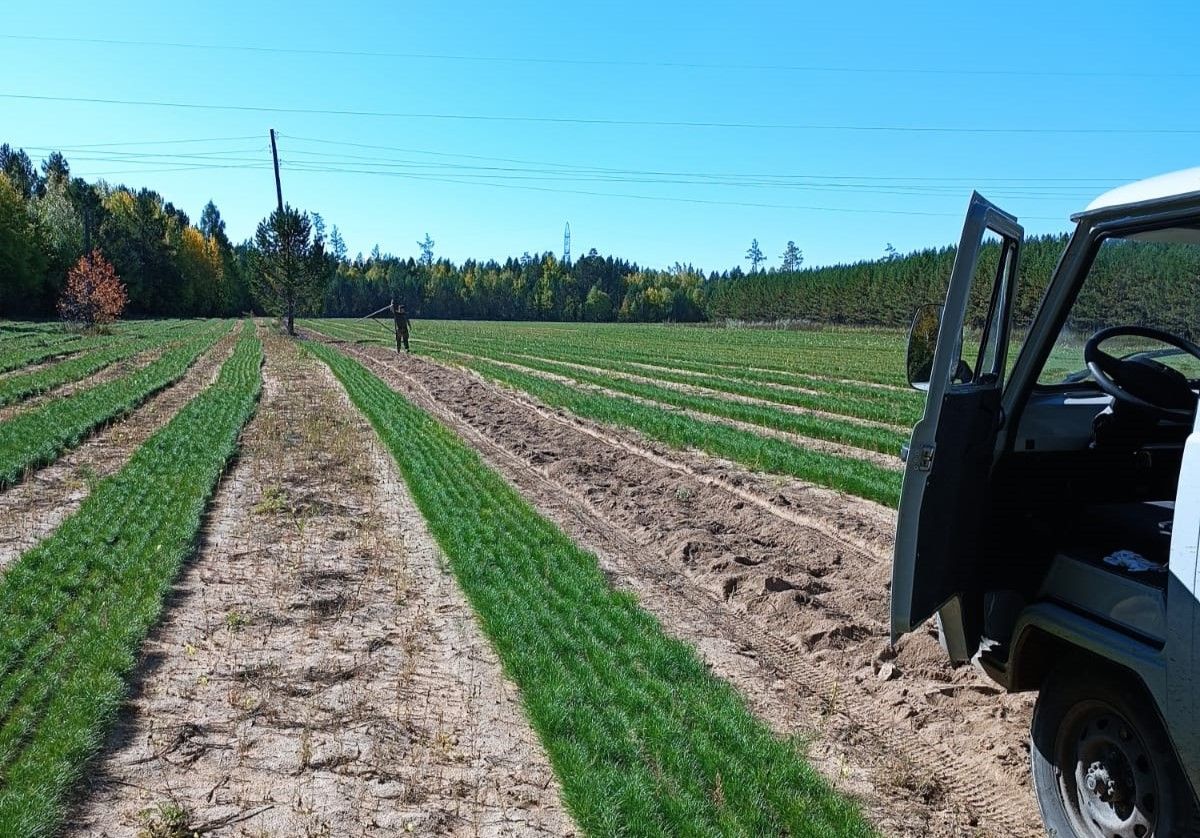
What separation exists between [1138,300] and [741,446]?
969cm

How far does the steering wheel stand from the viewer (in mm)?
3434

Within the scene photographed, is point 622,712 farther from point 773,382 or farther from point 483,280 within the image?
point 483,280

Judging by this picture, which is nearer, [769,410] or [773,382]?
[769,410]

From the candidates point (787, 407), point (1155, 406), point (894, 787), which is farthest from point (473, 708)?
point (787, 407)

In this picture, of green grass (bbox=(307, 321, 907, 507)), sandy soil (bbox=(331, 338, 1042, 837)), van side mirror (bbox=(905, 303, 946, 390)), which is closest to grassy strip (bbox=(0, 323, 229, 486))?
sandy soil (bbox=(331, 338, 1042, 837))

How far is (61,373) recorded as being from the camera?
2388 cm

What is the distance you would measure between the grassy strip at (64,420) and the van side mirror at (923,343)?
10.6 metres

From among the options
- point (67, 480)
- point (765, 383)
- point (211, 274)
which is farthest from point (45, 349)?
point (211, 274)

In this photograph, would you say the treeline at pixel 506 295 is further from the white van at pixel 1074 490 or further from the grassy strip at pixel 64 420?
the white van at pixel 1074 490

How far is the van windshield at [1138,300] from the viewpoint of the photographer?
363 cm

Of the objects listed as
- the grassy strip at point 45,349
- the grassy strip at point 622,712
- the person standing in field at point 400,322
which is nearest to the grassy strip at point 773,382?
the person standing in field at point 400,322

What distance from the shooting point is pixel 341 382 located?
24.2 meters

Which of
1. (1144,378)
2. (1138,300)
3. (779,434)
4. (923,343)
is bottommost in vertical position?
(779,434)

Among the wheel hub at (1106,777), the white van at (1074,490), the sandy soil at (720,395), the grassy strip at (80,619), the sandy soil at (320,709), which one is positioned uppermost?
the white van at (1074,490)
